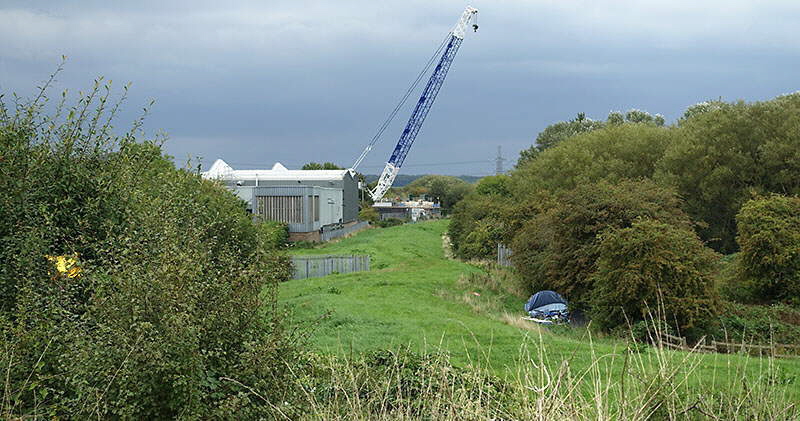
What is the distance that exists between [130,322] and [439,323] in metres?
11.8

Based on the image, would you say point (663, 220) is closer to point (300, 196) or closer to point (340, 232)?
point (300, 196)

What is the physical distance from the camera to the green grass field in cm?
1098

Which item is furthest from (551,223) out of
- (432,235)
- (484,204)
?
(432,235)

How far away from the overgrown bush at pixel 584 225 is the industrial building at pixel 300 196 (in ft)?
46.3

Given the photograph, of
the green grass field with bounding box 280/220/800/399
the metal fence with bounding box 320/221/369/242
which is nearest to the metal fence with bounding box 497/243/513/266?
the green grass field with bounding box 280/220/800/399

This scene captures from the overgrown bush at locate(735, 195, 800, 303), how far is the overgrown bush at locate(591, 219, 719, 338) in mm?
4273

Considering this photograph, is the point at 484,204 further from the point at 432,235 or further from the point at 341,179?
the point at 341,179

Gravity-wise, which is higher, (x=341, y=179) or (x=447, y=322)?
(x=341, y=179)

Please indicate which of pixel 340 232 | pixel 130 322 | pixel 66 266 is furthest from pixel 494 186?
pixel 130 322

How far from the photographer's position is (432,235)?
59.3 metres

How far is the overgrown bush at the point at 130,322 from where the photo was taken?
5.52 metres

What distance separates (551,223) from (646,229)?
5.11m

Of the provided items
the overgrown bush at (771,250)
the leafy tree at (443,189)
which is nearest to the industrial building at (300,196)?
the overgrown bush at (771,250)

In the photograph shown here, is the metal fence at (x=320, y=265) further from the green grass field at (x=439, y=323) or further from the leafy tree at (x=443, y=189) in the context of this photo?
the leafy tree at (x=443, y=189)
